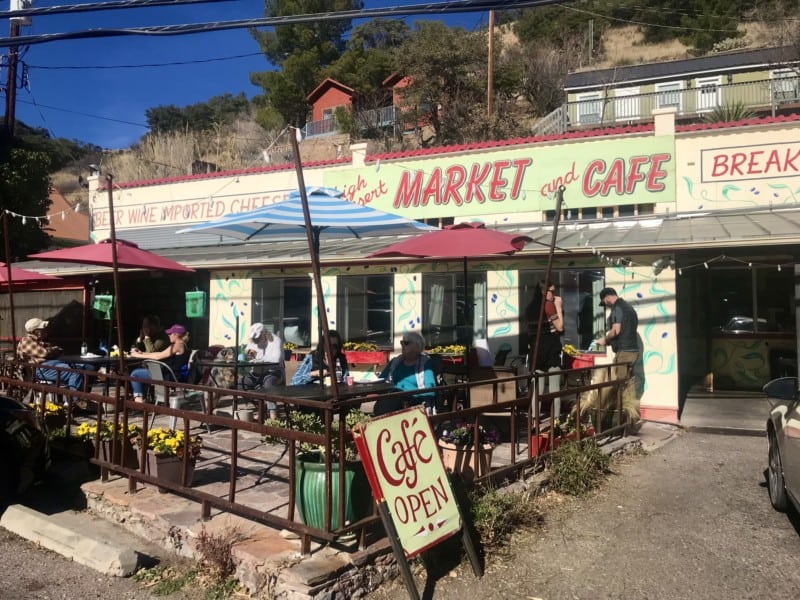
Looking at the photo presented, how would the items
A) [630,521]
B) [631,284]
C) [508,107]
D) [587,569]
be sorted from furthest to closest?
[508,107] < [631,284] < [630,521] < [587,569]

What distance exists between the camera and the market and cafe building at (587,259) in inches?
366

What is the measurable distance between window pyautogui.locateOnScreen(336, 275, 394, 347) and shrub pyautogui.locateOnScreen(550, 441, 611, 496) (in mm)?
5635

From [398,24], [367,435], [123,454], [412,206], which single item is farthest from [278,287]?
[398,24]

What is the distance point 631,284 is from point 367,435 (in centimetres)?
A: 675

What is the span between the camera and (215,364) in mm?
7664

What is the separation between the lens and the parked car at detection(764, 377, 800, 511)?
4.47 meters

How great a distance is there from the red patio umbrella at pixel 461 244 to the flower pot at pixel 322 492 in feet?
9.51

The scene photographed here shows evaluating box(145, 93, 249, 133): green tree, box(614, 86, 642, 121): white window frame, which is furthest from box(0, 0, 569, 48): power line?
box(145, 93, 249, 133): green tree

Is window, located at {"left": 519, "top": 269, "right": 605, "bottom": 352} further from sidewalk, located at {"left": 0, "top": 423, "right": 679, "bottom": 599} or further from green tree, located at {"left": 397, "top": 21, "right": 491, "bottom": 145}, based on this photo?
green tree, located at {"left": 397, "top": 21, "right": 491, "bottom": 145}

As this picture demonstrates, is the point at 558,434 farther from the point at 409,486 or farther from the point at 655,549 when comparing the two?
the point at 409,486

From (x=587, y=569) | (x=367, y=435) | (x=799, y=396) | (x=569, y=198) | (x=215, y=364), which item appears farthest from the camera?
(x=569, y=198)

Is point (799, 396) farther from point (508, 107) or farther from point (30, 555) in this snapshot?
point (508, 107)

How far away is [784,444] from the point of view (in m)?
4.75

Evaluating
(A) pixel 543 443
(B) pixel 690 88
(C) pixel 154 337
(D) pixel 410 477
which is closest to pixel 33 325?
(C) pixel 154 337
